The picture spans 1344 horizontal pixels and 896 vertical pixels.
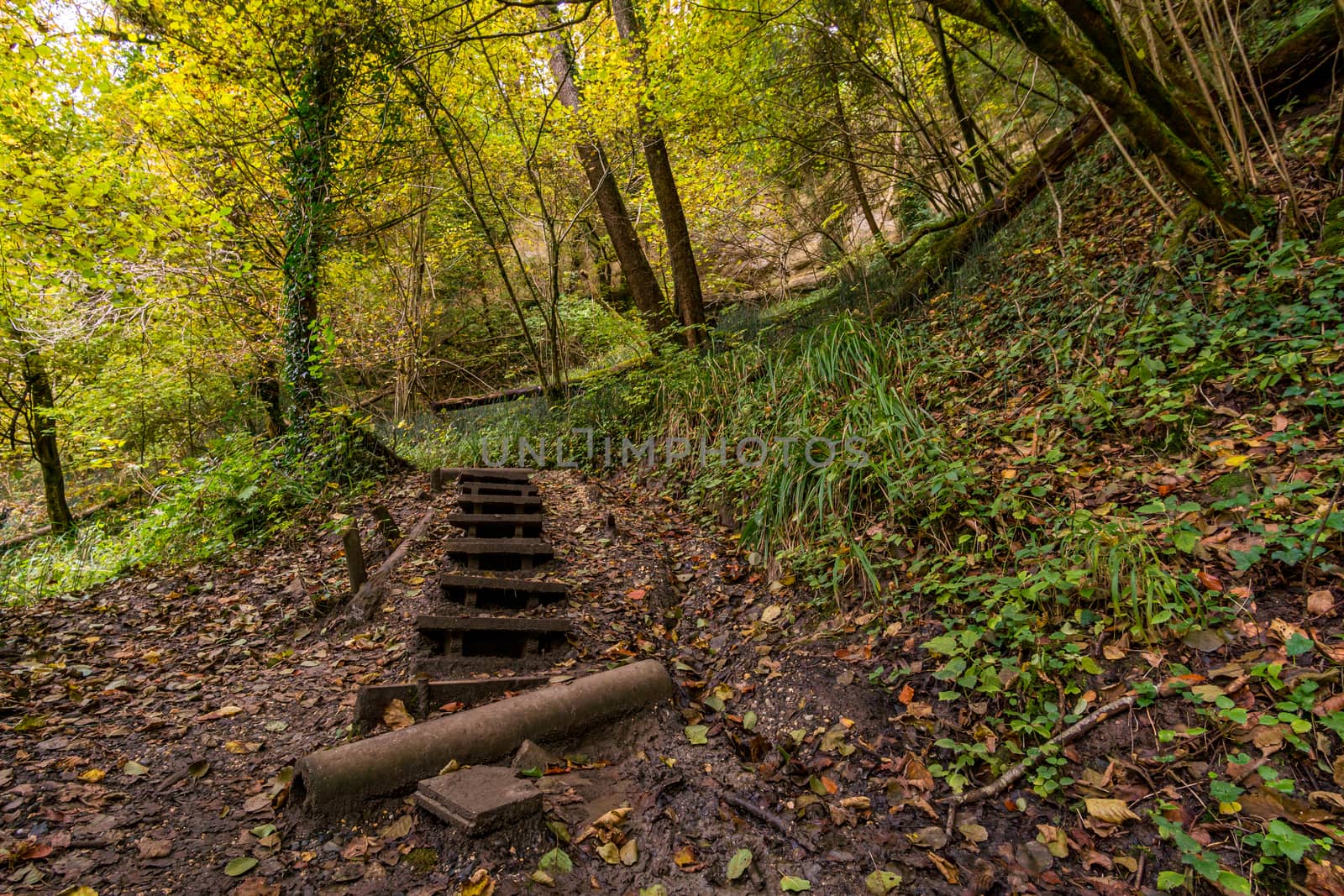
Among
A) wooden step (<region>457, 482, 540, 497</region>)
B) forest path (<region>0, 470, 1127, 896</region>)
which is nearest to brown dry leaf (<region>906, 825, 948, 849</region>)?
forest path (<region>0, 470, 1127, 896</region>)

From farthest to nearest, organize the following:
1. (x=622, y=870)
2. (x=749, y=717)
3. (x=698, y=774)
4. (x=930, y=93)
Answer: (x=930, y=93), (x=749, y=717), (x=698, y=774), (x=622, y=870)

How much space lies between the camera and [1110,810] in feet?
5.67

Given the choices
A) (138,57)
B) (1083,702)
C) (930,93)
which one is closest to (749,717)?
(1083,702)

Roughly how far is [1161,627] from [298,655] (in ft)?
13.1

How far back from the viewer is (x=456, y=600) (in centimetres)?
344

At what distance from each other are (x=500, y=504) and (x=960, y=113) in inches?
239

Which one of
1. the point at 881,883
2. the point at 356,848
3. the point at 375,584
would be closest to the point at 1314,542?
the point at 881,883

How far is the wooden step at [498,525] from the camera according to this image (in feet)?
13.6

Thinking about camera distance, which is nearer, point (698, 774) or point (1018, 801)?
point (1018, 801)

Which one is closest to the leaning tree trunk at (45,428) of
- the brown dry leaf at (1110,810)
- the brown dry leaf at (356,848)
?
the brown dry leaf at (356,848)

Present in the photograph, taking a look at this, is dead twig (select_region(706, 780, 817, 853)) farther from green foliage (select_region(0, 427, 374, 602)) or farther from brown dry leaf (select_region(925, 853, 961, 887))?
green foliage (select_region(0, 427, 374, 602))

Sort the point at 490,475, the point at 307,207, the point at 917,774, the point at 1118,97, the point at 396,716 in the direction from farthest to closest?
the point at 307,207
the point at 490,475
the point at 1118,97
the point at 396,716
the point at 917,774

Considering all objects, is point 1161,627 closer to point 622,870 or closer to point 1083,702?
point 1083,702

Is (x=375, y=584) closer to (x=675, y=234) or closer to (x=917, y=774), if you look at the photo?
(x=917, y=774)
